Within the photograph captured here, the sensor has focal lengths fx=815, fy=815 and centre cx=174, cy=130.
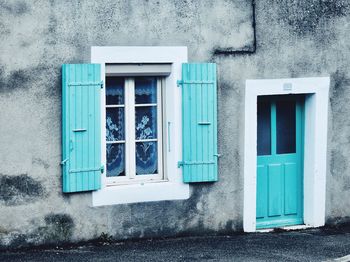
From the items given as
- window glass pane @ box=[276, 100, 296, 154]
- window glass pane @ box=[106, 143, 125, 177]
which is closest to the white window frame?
window glass pane @ box=[106, 143, 125, 177]

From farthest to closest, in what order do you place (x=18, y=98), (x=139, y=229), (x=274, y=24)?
(x=274, y=24)
(x=139, y=229)
(x=18, y=98)

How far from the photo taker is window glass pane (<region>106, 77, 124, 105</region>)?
11.0 metres

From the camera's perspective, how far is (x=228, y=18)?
11352 millimetres

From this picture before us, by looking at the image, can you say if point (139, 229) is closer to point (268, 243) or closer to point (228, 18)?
point (268, 243)

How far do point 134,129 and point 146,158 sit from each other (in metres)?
0.46

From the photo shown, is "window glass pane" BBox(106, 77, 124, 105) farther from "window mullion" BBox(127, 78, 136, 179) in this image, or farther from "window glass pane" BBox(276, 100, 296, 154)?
"window glass pane" BBox(276, 100, 296, 154)

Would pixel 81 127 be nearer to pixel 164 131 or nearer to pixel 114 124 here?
→ pixel 114 124

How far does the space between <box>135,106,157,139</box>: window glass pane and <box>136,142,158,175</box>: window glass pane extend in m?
0.12

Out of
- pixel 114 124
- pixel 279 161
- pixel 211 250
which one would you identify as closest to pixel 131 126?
pixel 114 124

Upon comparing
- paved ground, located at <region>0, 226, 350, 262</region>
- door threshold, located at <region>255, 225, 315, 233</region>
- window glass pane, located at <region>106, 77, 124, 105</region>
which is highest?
window glass pane, located at <region>106, 77, 124, 105</region>

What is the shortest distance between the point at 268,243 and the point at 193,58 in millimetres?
2718

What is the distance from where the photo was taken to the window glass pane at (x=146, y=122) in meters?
11.1

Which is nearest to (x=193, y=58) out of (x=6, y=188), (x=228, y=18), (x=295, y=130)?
(x=228, y=18)

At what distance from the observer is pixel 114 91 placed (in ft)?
36.1
